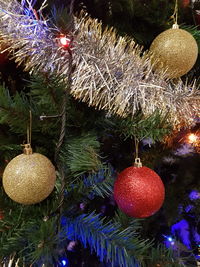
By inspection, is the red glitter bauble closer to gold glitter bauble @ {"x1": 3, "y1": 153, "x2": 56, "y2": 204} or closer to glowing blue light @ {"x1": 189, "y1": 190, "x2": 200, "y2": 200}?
gold glitter bauble @ {"x1": 3, "y1": 153, "x2": 56, "y2": 204}

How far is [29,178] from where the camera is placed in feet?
1.08

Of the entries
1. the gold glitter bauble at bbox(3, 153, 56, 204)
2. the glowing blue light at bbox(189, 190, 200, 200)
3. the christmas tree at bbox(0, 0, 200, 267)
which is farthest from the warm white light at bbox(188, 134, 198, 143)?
the gold glitter bauble at bbox(3, 153, 56, 204)

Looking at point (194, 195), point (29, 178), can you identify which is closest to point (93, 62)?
point (29, 178)

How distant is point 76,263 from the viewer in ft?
2.09

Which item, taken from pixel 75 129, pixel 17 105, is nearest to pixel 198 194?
pixel 75 129

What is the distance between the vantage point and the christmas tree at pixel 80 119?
1.12ft

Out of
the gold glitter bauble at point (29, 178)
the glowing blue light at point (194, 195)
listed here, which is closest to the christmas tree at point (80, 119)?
the gold glitter bauble at point (29, 178)

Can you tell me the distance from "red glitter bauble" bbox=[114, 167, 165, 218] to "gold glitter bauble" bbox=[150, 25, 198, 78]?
0.58ft

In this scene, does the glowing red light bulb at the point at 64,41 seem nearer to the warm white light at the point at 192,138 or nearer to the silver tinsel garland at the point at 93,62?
the silver tinsel garland at the point at 93,62

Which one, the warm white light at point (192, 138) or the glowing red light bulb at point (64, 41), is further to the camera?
the warm white light at point (192, 138)

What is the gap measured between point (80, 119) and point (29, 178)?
0.49 feet

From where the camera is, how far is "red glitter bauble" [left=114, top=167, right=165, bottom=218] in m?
0.37

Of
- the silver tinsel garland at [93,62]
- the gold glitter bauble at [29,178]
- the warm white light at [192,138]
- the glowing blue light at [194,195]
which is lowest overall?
the glowing blue light at [194,195]

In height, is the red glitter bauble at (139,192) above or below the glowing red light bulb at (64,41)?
below
